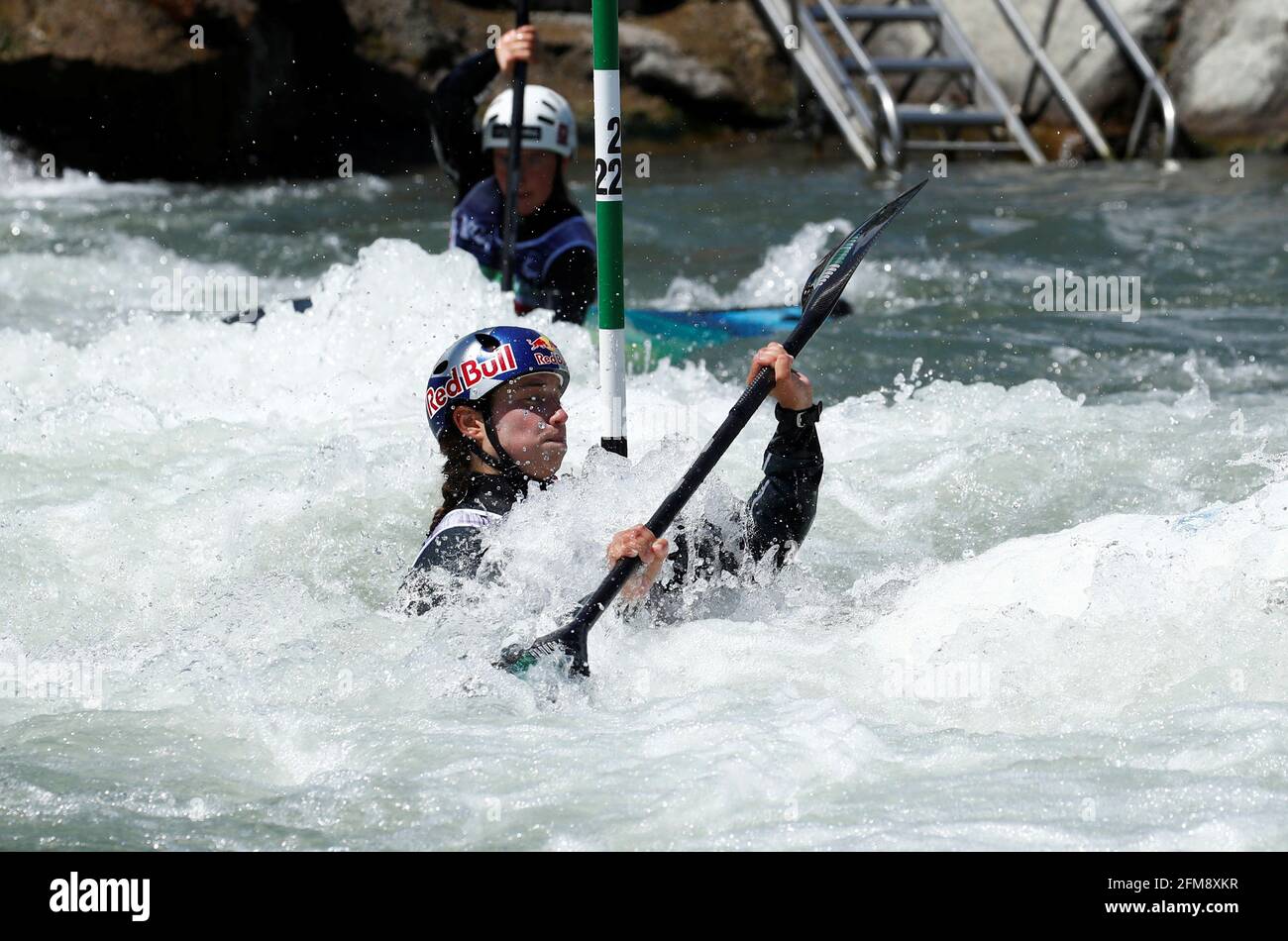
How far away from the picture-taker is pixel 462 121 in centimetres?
753

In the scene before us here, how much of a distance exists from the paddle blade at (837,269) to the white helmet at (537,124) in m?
2.83

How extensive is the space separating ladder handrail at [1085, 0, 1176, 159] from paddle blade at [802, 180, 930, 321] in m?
9.99

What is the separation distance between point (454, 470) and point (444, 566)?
1.22 ft

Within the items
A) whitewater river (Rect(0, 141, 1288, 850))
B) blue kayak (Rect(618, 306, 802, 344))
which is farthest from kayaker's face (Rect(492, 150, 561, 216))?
blue kayak (Rect(618, 306, 802, 344))

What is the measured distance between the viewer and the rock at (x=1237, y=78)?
557 inches

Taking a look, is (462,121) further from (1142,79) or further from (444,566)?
(1142,79)

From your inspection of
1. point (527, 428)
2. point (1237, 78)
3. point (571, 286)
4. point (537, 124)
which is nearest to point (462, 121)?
point (537, 124)

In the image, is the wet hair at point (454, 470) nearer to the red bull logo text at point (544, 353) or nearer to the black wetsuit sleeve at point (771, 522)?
the red bull logo text at point (544, 353)

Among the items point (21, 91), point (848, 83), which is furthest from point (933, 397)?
point (21, 91)

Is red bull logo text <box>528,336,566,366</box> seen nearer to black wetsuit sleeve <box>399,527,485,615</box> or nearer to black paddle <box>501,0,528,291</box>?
black wetsuit sleeve <box>399,527,485,615</box>

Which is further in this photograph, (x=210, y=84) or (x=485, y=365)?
(x=210, y=84)

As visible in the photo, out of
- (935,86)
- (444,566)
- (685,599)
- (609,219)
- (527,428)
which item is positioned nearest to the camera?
(444,566)

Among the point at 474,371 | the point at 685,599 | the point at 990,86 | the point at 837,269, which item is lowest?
the point at 685,599
